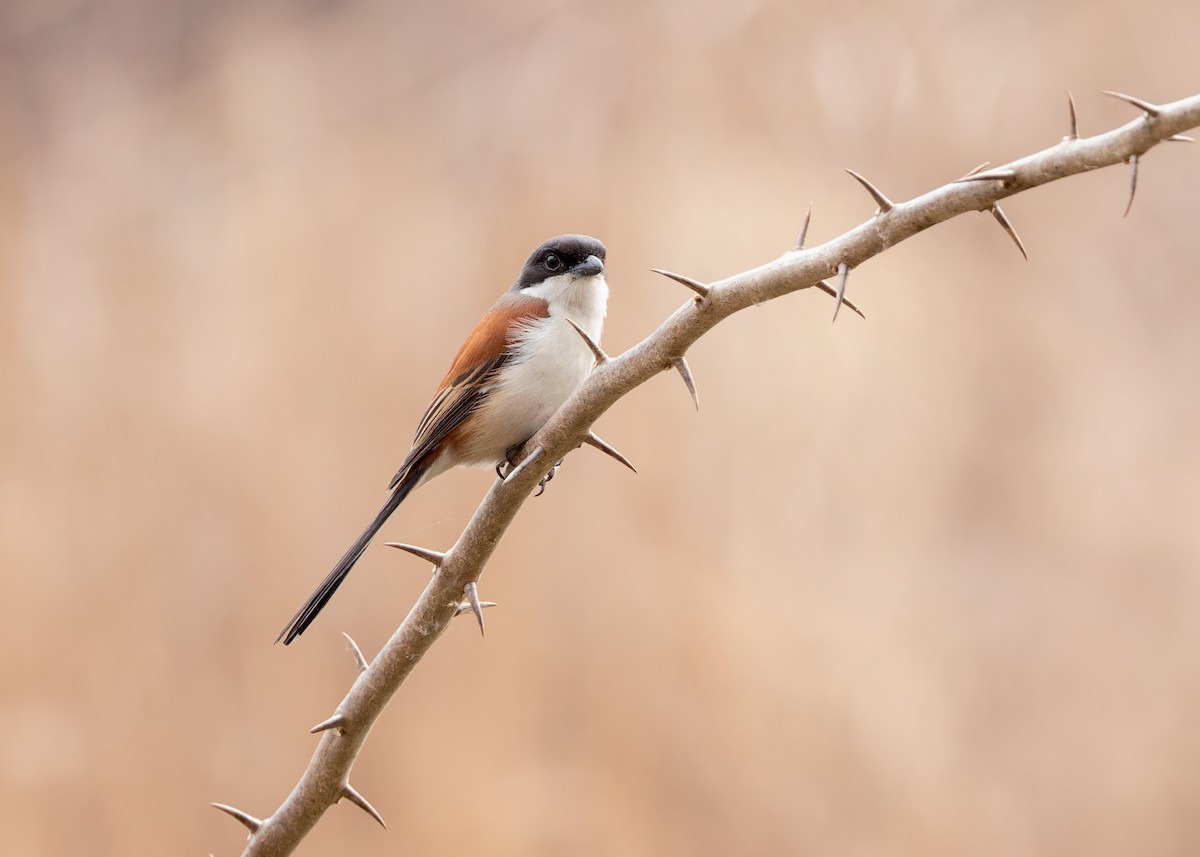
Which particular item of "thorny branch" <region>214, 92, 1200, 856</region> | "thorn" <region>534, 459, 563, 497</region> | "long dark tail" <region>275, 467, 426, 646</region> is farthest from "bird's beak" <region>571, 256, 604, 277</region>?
"thorny branch" <region>214, 92, 1200, 856</region>

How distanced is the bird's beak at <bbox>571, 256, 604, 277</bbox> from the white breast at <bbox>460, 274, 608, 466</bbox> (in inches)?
5.8

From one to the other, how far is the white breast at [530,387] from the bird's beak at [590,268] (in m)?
0.15

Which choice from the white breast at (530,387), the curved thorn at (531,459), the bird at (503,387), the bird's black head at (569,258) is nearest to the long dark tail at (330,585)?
the bird at (503,387)

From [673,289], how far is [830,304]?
2.57 ft

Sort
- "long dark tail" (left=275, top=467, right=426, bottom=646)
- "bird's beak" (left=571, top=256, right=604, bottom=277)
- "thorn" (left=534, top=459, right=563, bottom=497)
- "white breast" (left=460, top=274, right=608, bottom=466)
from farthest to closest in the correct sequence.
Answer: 1. "bird's beak" (left=571, top=256, right=604, bottom=277)
2. "white breast" (left=460, top=274, right=608, bottom=466)
3. "long dark tail" (left=275, top=467, right=426, bottom=646)
4. "thorn" (left=534, top=459, right=563, bottom=497)

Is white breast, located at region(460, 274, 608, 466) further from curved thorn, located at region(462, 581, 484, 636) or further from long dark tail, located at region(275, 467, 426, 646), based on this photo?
curved thorn, located at region(462, 581, 484, 636)

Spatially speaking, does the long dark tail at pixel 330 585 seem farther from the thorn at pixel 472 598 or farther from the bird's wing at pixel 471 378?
→ the thorn at pixel 472 598

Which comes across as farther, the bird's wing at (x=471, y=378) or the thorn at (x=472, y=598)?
the bird's wing at (x=471, y=378)

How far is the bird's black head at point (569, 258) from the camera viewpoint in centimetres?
310

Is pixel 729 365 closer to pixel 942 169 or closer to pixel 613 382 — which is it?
pixel 942 169

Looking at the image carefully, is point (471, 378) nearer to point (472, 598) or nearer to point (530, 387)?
point (530, 387)

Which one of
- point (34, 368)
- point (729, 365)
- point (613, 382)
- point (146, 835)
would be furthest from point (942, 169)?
point (146, 835)

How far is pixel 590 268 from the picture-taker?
308 centimetres

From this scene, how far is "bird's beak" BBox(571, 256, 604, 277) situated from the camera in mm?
3076
